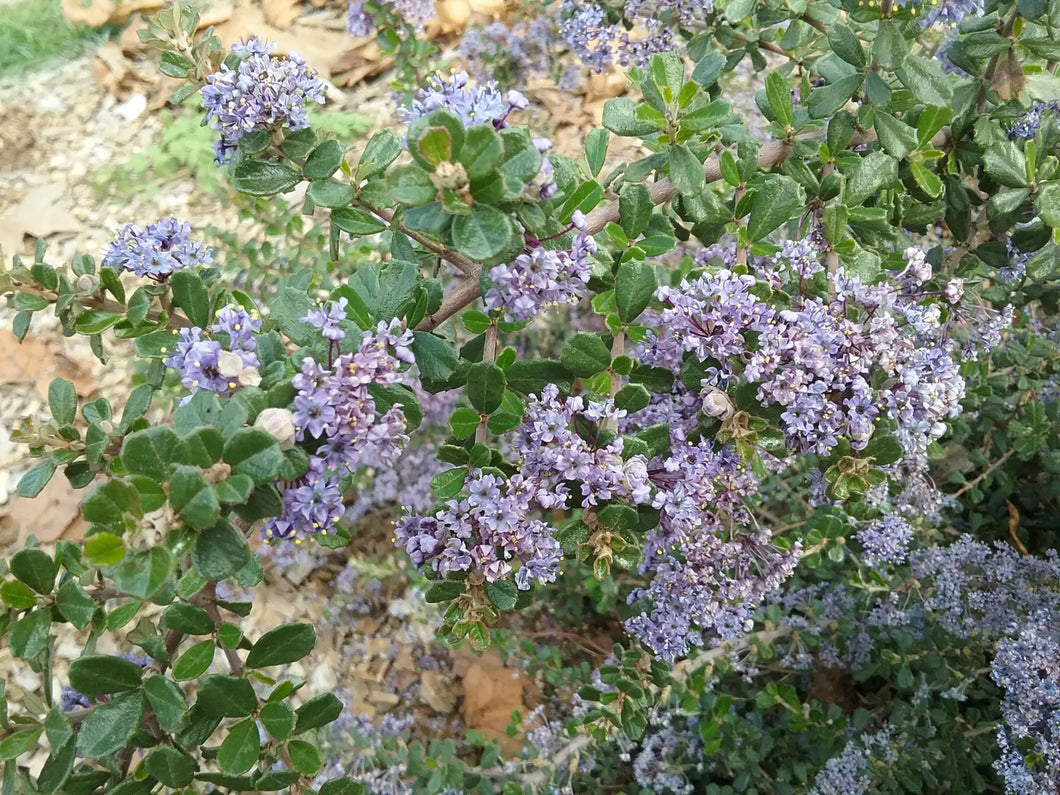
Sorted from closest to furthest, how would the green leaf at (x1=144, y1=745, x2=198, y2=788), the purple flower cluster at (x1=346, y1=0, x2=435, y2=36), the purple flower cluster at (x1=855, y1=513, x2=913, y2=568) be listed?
the green leaf at (x1=144, y1=745, x2=198, y2=788), the purple flower cluster at (x1=855, y1=513, x2=913, y2=568), the purple flower cluster at (x1=346, y1=0, x2=435, y2=36)

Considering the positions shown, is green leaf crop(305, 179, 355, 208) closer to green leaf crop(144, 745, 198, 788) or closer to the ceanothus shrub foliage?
the ceanothus shrub foliage

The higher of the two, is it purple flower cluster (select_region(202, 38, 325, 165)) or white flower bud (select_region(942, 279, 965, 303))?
purple flower cluster (select_region(202, 38, 325, 165))

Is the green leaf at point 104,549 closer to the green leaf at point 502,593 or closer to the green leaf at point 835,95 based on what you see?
the green leaf at point 502,593

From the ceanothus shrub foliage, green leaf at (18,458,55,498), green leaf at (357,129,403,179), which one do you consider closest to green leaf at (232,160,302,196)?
the ceanothus shrub foliage

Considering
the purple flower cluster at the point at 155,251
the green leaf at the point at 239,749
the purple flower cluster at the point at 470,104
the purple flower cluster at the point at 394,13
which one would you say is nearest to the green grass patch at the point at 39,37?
the purple flower cluster at the point at 394,13

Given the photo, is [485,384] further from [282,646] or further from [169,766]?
[169,766]

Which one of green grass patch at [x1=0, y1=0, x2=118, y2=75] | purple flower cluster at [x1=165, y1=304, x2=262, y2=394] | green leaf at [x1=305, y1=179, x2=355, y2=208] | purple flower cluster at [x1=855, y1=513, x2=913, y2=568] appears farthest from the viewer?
green grass patch at [x1=0, y1=0, x2=118, y2=75]

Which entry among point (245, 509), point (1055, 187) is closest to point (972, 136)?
point (1055, 187)
